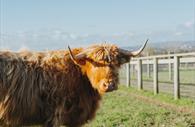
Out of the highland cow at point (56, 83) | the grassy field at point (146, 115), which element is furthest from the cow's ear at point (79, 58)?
the grassy field at point (146, 115)

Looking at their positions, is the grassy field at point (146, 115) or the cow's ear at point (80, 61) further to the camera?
the grassy field at point (146, 115)

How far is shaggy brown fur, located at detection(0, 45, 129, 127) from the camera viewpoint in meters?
8.56

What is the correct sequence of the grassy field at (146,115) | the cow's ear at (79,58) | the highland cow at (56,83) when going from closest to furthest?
the highland cow at (56,83)
the cow's ear at (79,58)
the grassy field at (146,115)

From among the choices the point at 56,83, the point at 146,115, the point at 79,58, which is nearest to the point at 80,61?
the point at 79,58

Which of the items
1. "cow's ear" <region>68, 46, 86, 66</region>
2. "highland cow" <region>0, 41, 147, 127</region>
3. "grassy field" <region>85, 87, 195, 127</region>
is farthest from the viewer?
"grassy field" <region>85, 87, 195, 127</region>

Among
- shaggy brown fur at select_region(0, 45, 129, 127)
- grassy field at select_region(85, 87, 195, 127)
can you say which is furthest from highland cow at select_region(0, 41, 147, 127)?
grassy field at select_region(85, 87, 195, 127)

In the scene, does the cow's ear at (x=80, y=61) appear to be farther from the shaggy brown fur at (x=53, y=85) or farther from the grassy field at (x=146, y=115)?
the grassy field at (x=146, y=115)

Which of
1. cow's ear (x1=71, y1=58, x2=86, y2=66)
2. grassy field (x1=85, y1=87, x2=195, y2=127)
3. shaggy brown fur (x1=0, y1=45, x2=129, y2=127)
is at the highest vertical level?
cow's ear (x1=71, y1=58, x2=86, y2=66)

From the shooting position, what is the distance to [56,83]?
29.0 feet

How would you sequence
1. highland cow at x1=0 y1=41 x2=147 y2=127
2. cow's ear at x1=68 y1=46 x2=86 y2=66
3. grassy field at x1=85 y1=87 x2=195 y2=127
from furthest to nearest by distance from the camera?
grassy field at x1=85 y1=87 x2=195 y2=127 < cow's ear at x1=68 y1=46 x2=86 y2=66 < highland cow at x1=0 y1=41 x2=147 y2=127

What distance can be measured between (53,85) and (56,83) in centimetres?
7

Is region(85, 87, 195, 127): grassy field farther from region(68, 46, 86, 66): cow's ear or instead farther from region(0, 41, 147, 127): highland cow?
region(68, 46, 86, 66): cow's ear

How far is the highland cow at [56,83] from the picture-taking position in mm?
8562

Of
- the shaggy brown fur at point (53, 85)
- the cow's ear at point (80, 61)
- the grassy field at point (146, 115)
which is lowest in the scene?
the grassy field at point (146, 115)
